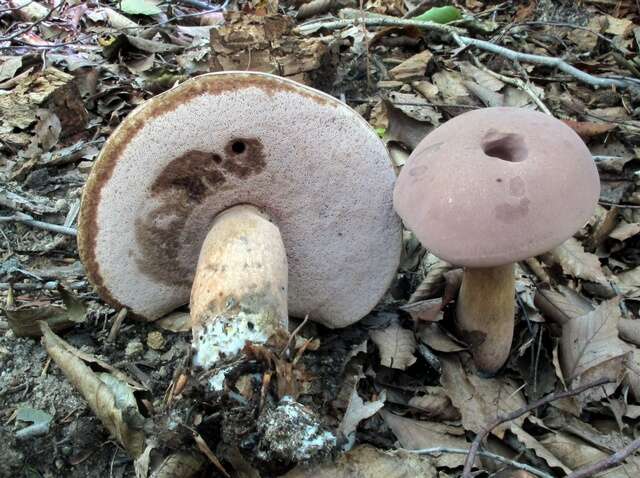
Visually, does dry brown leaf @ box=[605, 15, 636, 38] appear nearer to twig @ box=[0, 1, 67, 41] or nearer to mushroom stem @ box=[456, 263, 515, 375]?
mushroom stem @ box=[456, 263, 515, 375]

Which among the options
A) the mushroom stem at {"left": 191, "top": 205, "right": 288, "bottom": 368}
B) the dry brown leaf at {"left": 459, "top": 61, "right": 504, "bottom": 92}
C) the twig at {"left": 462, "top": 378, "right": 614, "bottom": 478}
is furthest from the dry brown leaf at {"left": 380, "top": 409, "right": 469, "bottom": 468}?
the dry brown leaf at {"left": 459, "top": 61, "right": 504, "bottom": 92}

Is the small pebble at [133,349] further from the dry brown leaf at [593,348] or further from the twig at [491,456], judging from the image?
the dry brown leaf at [593,348]

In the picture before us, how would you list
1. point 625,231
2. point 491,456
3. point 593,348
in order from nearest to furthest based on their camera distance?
1. point 491,456
2. point 593,348
3. point 625,231

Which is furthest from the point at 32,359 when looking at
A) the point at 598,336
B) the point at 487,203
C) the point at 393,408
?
the point at 598,336

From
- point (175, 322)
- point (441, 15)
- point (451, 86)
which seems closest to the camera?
point (175, 322)

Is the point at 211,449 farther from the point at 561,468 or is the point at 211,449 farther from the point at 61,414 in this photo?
the point at 561,468

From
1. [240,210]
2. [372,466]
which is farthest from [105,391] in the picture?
[372,466]

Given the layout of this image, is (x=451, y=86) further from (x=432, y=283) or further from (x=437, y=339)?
(x=437, y=339)
